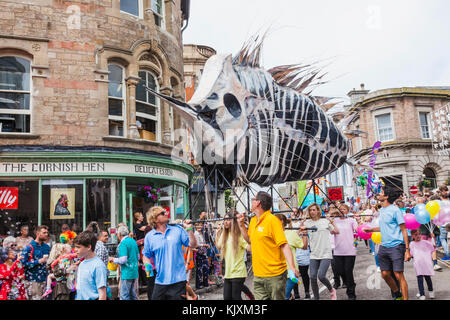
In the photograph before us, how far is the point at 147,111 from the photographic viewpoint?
44.7ft

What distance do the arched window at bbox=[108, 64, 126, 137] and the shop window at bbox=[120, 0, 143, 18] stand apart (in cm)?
202

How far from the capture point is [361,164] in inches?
278

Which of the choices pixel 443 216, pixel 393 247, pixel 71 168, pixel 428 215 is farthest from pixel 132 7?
pixel 393 247

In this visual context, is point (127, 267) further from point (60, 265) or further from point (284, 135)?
point (284, 135)

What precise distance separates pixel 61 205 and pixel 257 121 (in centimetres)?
815

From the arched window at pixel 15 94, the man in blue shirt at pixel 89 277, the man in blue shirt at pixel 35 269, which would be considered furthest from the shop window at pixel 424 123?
the man in blue shirt at pixel 89 277

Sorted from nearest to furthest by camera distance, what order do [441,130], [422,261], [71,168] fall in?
[422,261] < [71,168] < [441,130]

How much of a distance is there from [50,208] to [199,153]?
788 centimetres

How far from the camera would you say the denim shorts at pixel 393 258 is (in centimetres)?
600

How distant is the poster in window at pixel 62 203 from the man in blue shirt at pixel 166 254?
23.5 ft

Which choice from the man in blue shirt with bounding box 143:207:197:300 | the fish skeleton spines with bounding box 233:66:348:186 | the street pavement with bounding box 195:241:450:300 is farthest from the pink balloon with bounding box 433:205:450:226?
the man in blue shirt with bounding box 143:207:197:300

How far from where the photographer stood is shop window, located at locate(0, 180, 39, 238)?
10.8 m

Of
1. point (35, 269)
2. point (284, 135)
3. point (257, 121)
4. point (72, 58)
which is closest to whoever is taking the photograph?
point (257, 121)
